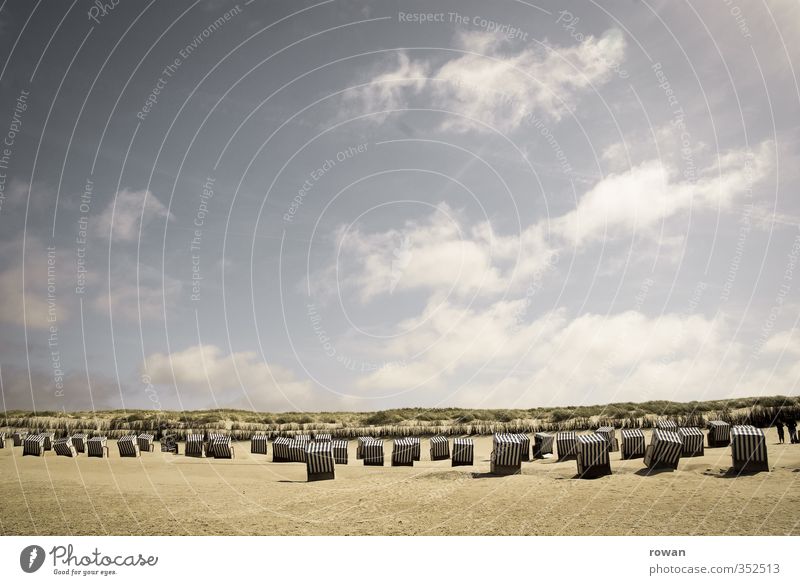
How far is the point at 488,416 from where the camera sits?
89625 mm

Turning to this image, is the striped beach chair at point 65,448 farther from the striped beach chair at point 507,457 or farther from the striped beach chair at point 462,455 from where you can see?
the striped beach chair at point 507,457

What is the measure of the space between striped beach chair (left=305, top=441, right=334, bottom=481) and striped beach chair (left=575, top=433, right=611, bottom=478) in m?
13.7

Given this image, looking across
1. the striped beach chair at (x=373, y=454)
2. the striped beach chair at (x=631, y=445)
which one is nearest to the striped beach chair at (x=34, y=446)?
the striped beach chair at (x=373, y=454)

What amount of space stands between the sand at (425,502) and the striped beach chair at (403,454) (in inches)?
211

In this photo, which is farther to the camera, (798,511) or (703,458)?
(703,458)

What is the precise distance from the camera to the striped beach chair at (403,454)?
36213 mm

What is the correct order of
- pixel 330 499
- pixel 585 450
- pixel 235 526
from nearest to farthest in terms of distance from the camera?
1. pixel 235 526
2. pixel 330 499
3. pixel 585 450

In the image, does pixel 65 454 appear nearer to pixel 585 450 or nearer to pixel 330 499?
pixel 330 499

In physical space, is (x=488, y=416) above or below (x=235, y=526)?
below

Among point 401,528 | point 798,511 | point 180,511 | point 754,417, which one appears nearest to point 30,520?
point 180,511

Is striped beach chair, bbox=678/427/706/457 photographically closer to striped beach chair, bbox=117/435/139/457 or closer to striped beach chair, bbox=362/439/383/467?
striped beach chair, bbox=362/439/383/467

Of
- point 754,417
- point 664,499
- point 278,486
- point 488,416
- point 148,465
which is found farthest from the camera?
point 488,416

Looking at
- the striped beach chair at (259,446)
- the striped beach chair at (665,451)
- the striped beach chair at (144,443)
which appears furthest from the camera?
the striped beach chair at (144,443)

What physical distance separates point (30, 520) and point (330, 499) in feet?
37.2
